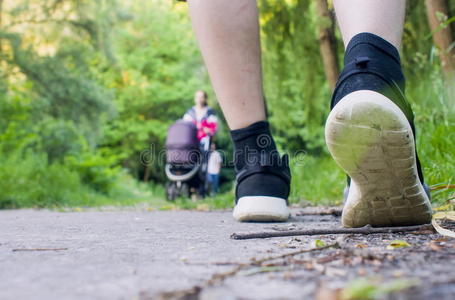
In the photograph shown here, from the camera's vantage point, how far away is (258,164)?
64.0 inches

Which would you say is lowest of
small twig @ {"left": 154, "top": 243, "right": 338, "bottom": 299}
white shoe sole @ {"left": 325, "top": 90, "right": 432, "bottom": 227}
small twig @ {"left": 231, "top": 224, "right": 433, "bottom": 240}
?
small twig @ {"left": 154, "top": 243, "right": 338, "bottom": 299}

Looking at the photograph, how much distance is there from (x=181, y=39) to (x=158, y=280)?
67.7 feet

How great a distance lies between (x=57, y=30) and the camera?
11719 mm

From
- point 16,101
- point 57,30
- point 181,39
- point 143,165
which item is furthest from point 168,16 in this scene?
point 16,101

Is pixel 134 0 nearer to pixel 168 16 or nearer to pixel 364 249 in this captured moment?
pixel 168 16

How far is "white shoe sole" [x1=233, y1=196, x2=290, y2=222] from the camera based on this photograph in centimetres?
154

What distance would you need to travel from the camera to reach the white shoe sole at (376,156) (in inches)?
40.0

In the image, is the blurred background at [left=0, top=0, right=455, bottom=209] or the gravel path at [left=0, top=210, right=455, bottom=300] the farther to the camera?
the blurred background at [left=0, top=0, right=455, bottom=209]

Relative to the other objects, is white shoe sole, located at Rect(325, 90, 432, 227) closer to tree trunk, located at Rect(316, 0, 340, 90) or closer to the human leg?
the human leg

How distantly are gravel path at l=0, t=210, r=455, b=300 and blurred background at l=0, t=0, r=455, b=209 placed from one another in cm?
115

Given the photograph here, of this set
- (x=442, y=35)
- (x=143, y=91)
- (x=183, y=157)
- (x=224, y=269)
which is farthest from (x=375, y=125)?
(x=143, y=91)

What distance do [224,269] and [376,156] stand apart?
454 millimetres

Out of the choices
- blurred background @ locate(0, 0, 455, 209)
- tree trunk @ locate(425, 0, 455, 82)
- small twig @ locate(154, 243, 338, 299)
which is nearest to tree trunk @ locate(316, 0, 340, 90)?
blurred background @ locate(0, 0, 455, 209)

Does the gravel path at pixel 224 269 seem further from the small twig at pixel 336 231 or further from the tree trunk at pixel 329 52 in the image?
the tree trunk at pixel 329 52
